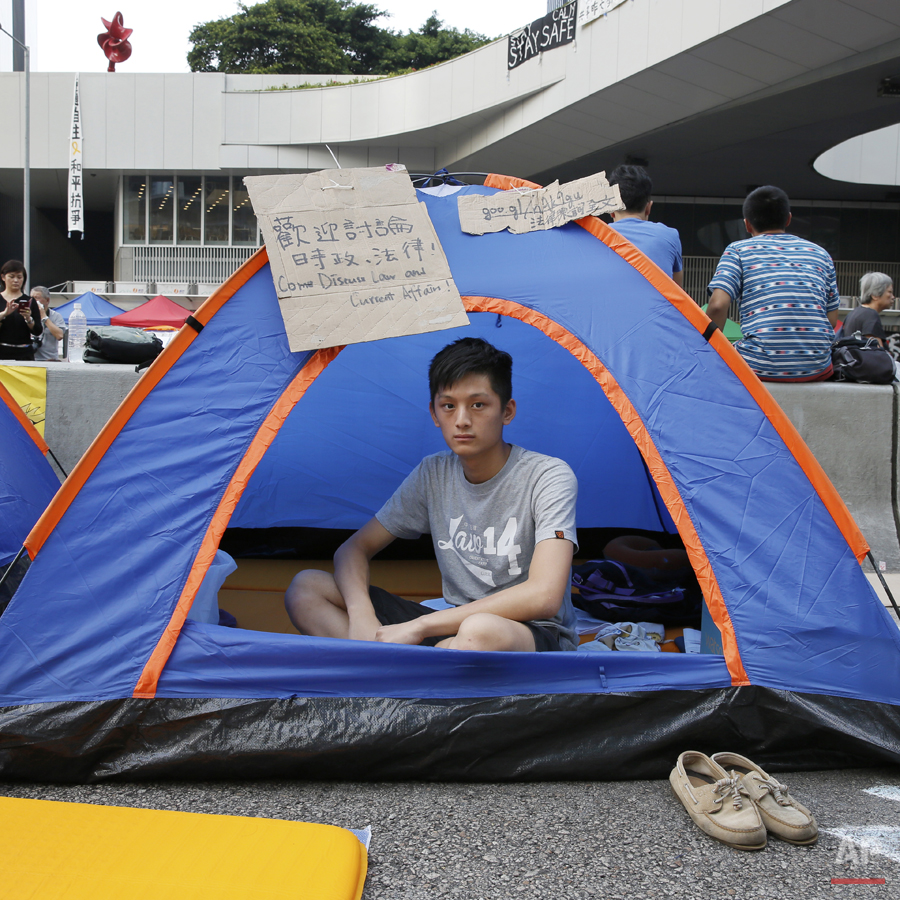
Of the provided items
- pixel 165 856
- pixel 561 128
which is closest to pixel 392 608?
pixel 165 856

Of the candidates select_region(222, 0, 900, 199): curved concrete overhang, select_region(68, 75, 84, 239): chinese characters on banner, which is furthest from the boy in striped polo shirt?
select_region(68, 75, 84, 239): chinese characters on banner

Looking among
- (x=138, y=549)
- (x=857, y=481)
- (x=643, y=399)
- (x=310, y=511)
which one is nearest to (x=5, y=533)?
(x=138, y=549)

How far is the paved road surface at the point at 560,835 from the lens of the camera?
5.41ft

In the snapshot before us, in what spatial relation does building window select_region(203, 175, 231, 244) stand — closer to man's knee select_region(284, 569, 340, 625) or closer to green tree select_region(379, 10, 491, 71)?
green tree select_region(379, 10, 491, 71)

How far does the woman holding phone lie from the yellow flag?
4.82ft

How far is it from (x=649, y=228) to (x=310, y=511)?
6.87ft

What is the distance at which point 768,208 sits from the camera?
3887 millimetres

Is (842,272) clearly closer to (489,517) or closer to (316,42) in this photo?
(489,517)

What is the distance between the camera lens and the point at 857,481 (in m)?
4.20

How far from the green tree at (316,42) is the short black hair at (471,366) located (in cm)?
2937

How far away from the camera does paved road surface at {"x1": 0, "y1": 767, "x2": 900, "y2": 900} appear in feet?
5.41

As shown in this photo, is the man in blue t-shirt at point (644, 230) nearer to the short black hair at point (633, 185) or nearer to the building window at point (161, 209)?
the short black hair at point (633, 185)

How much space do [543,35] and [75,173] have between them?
10989 mm

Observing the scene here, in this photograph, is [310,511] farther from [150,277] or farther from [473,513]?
[150,277]
